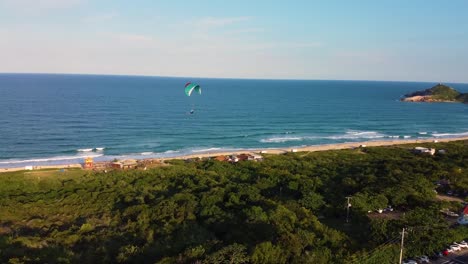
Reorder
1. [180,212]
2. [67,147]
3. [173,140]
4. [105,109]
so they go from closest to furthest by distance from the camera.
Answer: [180,212] → [67,147] → [173,140] → [105,109]

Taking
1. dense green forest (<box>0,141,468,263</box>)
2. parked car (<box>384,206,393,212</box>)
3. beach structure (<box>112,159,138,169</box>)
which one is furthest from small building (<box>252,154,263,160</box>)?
parked car (<box>384,206,393,212</box>)

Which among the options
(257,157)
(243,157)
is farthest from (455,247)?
(243,157)

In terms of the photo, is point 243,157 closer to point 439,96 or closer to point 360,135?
point 360,135

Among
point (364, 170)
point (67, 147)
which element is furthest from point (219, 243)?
point (67, 147)

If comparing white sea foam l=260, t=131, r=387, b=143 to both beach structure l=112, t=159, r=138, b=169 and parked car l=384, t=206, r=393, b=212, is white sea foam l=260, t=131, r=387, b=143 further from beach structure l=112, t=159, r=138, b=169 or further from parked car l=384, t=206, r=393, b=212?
parked car l=384, t=206, r=393, b=212

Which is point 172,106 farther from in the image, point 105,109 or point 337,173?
point 337,173

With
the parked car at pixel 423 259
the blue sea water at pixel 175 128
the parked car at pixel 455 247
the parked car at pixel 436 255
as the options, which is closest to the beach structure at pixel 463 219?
the parked car at pixel 455 247

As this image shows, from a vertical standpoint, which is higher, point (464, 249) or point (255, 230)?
point (255, 230)

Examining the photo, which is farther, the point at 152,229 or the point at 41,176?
the point at 41,176
